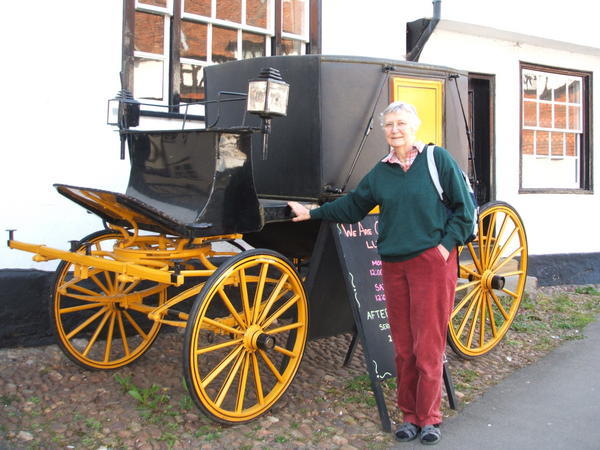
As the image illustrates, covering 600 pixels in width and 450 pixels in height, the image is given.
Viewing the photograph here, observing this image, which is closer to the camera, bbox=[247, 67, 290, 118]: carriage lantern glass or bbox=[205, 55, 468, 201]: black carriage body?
bbox=[247, 67, 290, 118]: carriage lantern glass

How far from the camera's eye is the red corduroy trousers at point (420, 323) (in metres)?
3.43

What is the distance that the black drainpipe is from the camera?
22.8 ft

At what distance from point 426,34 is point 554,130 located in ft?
9.34

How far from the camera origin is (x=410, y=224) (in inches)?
135

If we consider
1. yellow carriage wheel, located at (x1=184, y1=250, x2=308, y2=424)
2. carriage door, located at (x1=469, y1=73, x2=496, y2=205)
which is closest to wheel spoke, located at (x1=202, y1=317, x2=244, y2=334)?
yellow carriage wheel, located at (x1=184, y1=250, x2=308, y2=424)

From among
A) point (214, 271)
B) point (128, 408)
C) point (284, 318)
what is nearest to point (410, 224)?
point (214, 271)

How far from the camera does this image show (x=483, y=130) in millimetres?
8078

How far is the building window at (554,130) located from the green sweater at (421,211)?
522cm

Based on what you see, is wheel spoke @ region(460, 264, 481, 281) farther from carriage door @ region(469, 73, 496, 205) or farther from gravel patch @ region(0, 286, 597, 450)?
carriage door @ region(469, 73, 496, 205)

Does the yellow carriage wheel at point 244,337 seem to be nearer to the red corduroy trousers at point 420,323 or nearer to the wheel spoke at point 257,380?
the wheel spoke at point 257,380

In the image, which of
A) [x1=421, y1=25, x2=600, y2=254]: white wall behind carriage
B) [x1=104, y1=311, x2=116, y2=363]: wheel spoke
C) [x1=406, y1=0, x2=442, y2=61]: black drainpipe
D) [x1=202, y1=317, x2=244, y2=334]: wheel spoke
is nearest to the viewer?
[x1=202, y1=317, x2=244, y2=334]: wheel spoke

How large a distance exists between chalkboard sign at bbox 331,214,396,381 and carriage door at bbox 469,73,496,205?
4.27m

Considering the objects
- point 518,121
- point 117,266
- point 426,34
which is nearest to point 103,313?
point 117,266

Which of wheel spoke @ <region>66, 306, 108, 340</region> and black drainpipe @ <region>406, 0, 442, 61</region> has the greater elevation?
black drainpipe @ <region>406, 0, 442, 61</region>
